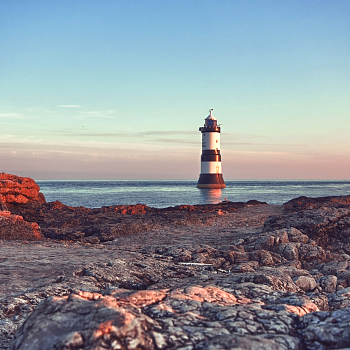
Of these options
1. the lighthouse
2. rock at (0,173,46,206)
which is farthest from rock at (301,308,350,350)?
the lighthouse

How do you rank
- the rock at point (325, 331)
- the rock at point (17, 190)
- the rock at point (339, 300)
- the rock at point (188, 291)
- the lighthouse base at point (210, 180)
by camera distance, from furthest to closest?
the lighthouse base at point (210, 180) → the rock at point (17, 190) → the rock at point (339, 300) → the rock at point (325, 331) → the rock at point (188, 291)

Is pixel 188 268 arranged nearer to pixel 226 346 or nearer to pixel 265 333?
pixel 265 333

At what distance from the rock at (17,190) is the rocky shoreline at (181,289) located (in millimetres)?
9059

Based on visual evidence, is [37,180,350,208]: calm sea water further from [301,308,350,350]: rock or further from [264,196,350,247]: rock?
[301,308,350,350]: rock

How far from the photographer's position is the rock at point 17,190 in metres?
21.0

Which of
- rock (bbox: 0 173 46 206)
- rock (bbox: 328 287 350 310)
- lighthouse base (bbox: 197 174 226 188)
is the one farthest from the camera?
lighthouse base (bbox: 197 174 226 188)

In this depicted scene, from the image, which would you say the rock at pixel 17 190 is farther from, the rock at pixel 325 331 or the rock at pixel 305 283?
the rock at pixel 325 331

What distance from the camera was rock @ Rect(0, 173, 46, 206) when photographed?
21000mm

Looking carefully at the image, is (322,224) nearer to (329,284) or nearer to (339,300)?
(329,284)

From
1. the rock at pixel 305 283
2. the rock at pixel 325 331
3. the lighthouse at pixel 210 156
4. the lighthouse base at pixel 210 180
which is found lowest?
the rock at pixel 305 283

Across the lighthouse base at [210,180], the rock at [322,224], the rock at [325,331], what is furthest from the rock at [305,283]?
the lighthouse base at [210,180]

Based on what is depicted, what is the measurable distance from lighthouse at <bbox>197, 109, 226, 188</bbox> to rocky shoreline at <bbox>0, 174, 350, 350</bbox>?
4100 centimetres

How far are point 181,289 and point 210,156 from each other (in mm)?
51977

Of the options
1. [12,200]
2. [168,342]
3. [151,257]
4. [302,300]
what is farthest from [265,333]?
[12,200]
